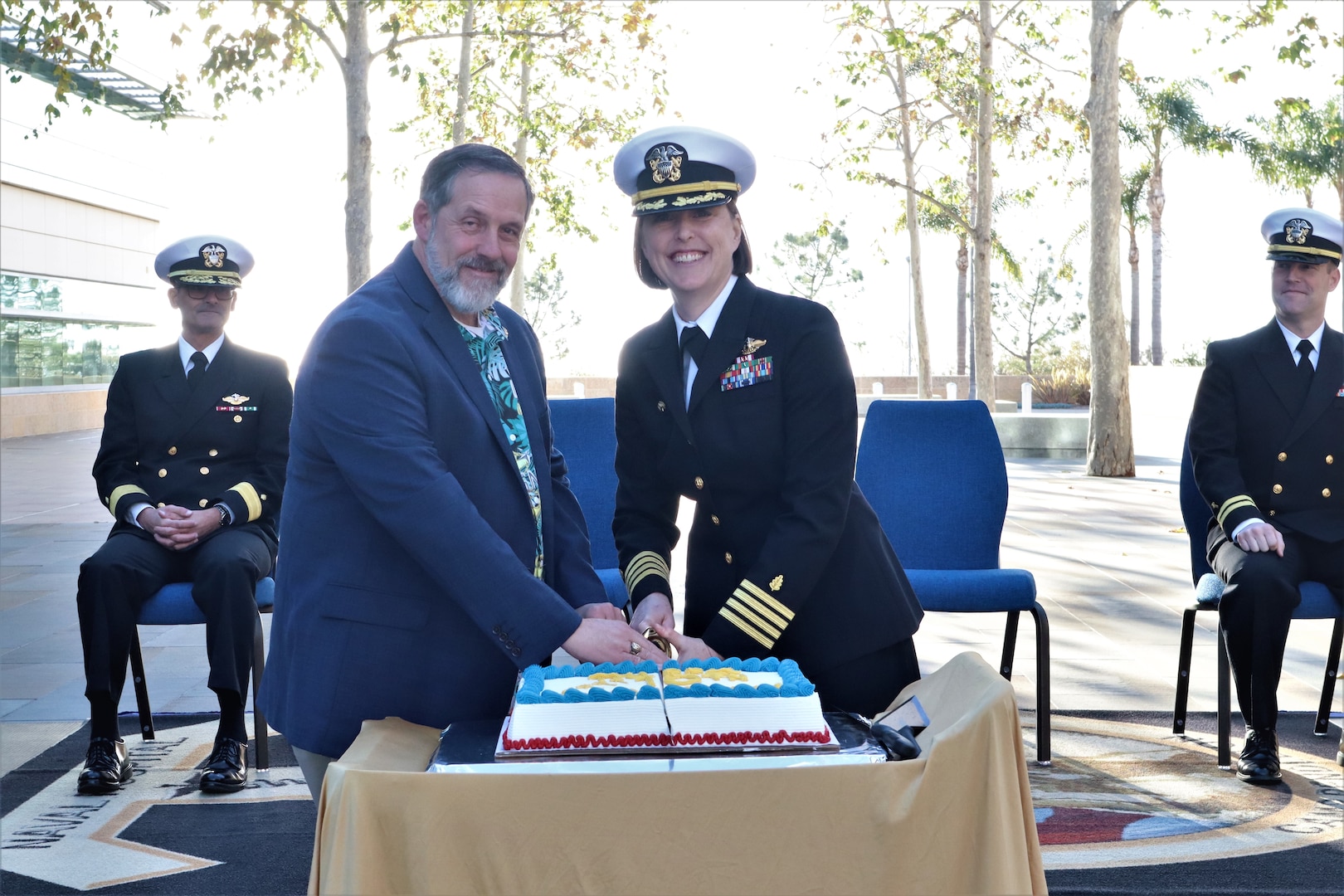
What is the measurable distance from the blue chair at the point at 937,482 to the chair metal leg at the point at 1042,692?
39 cm

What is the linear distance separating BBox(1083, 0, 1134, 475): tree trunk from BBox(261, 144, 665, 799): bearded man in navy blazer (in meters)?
14.2

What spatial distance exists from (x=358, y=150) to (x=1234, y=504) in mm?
9153

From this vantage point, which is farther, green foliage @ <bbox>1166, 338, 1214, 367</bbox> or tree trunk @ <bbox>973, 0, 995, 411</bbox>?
green foliage @ <bbox>1166, 338, 1214, 367</bbox>

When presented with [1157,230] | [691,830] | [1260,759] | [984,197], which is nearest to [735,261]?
[691,830]

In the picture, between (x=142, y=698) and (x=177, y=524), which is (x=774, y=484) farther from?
(x=142, y=698)

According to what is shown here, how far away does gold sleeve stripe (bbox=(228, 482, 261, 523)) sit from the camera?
4.62 metres

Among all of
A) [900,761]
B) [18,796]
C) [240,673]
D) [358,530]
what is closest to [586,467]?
[240,673]

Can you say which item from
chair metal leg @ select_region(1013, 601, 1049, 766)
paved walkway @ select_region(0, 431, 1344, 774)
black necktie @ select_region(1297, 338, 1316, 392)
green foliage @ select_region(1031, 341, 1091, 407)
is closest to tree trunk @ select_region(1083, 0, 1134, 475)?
paved walkway @ select_region(0, 431, 1344, 774)

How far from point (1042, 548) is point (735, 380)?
802 centimetres

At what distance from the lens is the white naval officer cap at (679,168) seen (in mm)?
2330

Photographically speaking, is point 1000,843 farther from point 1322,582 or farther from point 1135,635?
point 1135,635

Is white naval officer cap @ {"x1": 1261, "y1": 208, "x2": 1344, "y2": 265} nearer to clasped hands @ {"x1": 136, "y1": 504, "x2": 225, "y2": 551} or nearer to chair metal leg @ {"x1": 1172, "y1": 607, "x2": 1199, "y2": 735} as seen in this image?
chair metal leg @ {"x1": 1172, "y1": 607, "x2": 1199, "y2": 735}

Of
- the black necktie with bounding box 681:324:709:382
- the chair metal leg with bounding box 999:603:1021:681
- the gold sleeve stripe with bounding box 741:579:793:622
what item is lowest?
the chair metal leg with bounding box 999:603:1021:681

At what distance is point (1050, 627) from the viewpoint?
22.5ft
